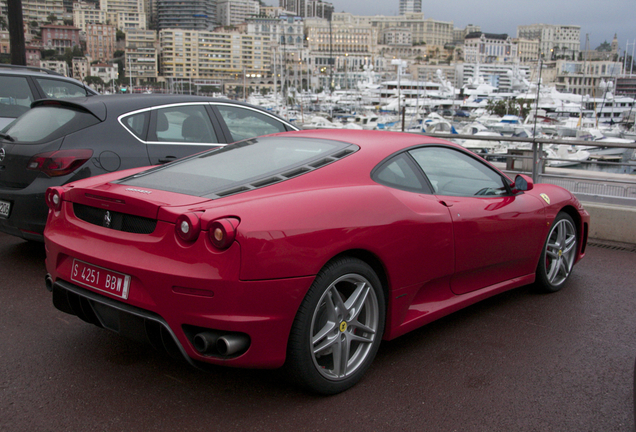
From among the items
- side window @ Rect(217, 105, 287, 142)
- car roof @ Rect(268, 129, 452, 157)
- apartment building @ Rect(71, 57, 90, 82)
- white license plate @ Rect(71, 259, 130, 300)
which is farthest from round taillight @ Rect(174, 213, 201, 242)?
apartment building @ Rect(71, 57, 90, 82)

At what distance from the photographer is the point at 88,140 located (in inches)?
191

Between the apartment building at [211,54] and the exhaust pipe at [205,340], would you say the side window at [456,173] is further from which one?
the apartment building at [211,54]

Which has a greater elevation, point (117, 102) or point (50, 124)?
point (117, 102)

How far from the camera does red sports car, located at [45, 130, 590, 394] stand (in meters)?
2.56

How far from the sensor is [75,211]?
316 centimetres

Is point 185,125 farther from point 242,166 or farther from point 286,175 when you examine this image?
point 286,175

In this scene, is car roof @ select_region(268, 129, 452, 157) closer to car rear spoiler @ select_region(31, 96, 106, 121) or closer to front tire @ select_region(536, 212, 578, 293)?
front tire @ select_region(536, 212, 578, 293)

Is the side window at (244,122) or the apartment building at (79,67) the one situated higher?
the apartment building at (79,67)

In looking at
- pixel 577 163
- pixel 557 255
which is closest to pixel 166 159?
pixel 557 255

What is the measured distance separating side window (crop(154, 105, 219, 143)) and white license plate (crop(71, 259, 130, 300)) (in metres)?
2.62

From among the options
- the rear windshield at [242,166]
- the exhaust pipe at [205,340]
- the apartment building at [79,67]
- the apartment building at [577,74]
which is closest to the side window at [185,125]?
the rear windshield at [242,166]

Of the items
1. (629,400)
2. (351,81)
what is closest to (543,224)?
(629,400)

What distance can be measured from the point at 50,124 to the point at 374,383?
362cm

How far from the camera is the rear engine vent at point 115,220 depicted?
2764 millimetres
